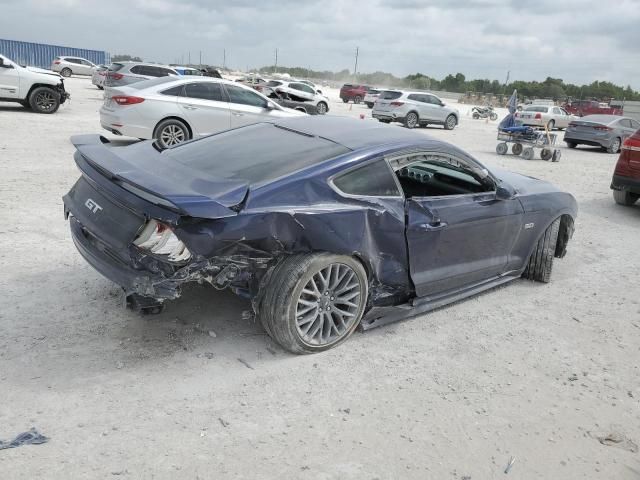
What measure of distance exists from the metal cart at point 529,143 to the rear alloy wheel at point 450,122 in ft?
26.5

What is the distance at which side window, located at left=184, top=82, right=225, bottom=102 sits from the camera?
10.9 meters

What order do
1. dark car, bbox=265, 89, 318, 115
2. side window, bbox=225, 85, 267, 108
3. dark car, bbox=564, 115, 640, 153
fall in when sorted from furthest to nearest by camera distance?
dark car, bbox=265, 89, 318, 115
dark car, bbox=564, 115, 640, 153
side window, bbox=225, 85, 267, 108

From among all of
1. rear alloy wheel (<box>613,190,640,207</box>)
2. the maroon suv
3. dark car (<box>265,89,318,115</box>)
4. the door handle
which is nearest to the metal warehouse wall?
the maroon suv

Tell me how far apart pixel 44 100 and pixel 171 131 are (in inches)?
268

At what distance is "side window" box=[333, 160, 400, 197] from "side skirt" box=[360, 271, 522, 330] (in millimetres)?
839

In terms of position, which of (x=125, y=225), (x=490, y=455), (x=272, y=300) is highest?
(x=125, y=225)

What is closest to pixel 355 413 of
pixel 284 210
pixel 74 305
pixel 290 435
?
pixel 290 435

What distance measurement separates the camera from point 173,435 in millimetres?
2783

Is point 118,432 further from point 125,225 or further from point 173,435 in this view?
point 125,225

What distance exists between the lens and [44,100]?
15.3 m

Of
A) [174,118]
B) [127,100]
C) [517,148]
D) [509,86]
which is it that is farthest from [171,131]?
[509,86]

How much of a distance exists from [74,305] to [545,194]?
413 centimetres

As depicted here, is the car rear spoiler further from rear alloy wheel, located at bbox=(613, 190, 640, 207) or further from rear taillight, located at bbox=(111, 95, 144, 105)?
rear alloy wheel, located at bbox=(613, 190, 640, 207)

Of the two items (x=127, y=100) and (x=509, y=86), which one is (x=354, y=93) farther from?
(x=509, y=86)
